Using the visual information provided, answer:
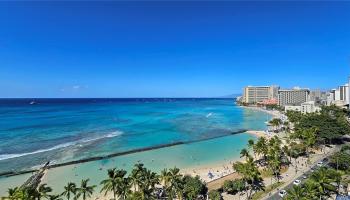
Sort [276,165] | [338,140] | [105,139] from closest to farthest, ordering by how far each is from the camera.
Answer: [276,165]
[338,140]
[105,139]

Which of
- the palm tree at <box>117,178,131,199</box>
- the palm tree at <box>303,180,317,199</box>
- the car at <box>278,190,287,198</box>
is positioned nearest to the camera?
the palm tree at <box>303,180,317,199</box>

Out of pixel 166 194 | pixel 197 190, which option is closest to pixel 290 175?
pixel 197 190

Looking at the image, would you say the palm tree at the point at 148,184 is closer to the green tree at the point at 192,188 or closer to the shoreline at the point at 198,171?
the green tree at the point at 192,188

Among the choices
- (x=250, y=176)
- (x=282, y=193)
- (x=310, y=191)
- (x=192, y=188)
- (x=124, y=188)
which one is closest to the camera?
(x=310, y=191)

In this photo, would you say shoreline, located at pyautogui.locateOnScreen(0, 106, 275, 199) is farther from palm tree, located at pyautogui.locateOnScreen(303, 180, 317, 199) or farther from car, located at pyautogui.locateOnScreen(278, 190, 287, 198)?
palm tree, located at pyautogui.locateOnScreen(303, 180, 317, 199)

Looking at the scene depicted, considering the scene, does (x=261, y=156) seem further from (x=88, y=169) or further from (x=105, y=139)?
(x=105, y=139)

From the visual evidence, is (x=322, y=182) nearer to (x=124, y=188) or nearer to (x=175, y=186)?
(x=175, y=186)

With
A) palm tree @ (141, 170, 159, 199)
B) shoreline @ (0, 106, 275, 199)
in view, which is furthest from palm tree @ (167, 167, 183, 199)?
shoreline @ (0, 106, 275, 199)

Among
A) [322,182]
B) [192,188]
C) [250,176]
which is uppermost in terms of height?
[322,182]

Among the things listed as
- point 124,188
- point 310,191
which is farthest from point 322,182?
point 124,188

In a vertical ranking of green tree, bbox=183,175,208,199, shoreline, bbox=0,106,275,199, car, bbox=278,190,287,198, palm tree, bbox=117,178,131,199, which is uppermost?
palm tree, bbox=117,178,131,199

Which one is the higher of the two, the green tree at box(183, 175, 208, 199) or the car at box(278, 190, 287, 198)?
the green tree at box(183, 175, 208, 199)

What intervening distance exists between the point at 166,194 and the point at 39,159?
1688 inches

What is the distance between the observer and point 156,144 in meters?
88.6
